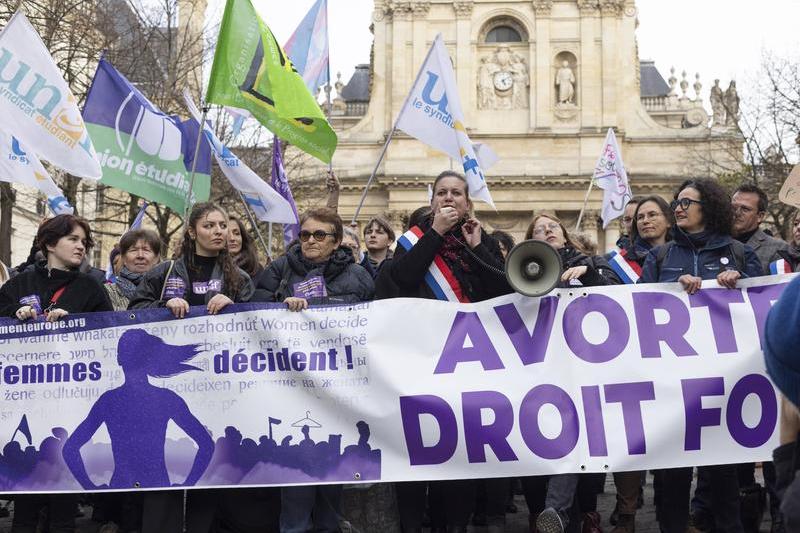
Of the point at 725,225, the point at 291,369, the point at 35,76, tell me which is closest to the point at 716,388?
the point at 725,225

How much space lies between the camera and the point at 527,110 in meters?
45.7

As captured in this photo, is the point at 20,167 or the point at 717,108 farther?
the point at 717,108

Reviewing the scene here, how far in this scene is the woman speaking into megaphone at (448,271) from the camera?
232 inches

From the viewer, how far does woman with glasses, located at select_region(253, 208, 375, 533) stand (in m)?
5.85

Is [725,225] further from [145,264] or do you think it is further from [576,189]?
[576,189]

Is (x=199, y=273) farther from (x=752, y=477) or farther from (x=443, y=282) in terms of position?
(x=752, y=477)

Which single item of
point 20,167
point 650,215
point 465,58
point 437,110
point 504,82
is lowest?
point 650,215

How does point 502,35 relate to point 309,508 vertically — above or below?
above

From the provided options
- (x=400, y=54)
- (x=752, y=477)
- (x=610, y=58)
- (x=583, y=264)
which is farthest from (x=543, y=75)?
(x=583, y=264)

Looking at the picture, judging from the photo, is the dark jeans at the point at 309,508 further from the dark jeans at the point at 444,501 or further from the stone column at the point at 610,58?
the stone column at the point at 610,58

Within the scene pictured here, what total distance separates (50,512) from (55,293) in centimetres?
135

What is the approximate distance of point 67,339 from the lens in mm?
6090

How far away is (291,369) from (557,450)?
158cm

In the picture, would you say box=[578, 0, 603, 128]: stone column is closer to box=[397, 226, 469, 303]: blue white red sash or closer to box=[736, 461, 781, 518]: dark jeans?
box=[736, 461, 781, 518]: dark jeans
